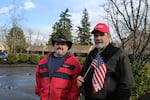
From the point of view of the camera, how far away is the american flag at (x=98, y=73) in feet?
13.1

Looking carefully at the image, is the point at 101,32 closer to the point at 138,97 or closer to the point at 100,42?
the point at 100,42

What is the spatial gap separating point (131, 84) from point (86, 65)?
0.70m

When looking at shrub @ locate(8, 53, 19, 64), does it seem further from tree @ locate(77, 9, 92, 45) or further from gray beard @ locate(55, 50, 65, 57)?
tree @ locate(77, 9, 92, 45)

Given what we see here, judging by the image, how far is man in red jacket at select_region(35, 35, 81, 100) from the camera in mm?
4551

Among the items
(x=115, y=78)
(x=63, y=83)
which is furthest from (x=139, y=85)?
(x=115, y=78)

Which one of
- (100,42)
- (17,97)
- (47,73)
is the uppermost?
(100,42)

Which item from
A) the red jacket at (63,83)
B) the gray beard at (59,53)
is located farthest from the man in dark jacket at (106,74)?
the gray beard at (59,53)

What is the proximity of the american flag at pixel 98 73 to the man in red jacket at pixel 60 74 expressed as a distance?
565 millimetres

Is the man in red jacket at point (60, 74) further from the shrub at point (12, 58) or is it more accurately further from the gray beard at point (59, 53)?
the shrub at point (12, 58)

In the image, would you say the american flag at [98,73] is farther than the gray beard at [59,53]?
No

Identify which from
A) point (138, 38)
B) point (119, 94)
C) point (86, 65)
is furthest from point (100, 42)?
point (138, 38)

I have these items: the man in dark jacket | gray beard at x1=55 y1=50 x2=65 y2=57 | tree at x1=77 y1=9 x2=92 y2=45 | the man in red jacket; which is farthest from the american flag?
tree at x1=77 y1=9 x2=92 y2=45

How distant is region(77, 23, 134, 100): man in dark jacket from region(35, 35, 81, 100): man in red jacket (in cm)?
39

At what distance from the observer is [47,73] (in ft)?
15.3
